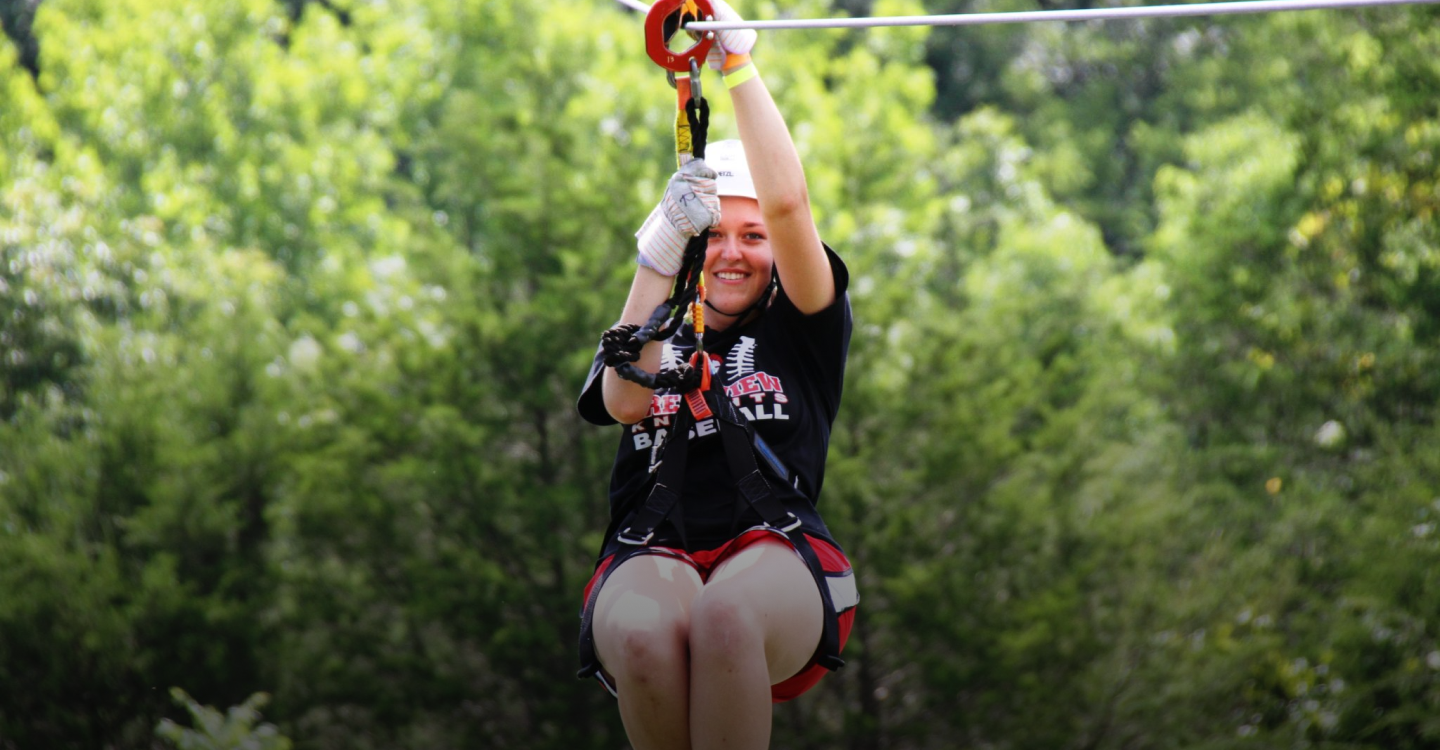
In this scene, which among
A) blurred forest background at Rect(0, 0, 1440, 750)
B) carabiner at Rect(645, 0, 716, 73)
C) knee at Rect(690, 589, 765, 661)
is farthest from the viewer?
blurred forest background at Rect(0, 0, 1440, 750)

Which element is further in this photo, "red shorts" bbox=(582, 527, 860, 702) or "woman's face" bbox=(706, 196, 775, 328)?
"woman's face" bbox=(706, 196, 775, 328)

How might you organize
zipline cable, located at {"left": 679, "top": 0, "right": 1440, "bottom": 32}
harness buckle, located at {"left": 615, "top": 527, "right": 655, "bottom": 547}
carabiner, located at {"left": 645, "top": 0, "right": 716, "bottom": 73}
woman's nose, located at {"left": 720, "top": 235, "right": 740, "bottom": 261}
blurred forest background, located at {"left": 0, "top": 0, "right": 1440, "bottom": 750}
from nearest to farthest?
1. zipline cable, located at {"left": 679, "top": 0, "right": 1440, "bottom": 32}
2. carabiner, located at {"left": 645, "top": 0, "right": 716, "bottom": 73}
3. harness buckle, located at {"left": 615, "top": 527, "right": 655, "bottom": 547}
4. woman's nose, located at {"left": 720, "top": 235, "right": 740, "bottom": 261}
5. blurred forest background, located at {"left": 0, "top": 0, "right": 1440, "bottom": 750}

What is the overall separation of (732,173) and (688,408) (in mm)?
546

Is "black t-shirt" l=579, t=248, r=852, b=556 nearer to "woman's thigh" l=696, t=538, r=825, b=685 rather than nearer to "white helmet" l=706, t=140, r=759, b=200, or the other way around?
"woman's thigh" l=696, t=538, r=825, b=685

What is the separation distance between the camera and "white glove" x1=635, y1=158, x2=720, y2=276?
245cm

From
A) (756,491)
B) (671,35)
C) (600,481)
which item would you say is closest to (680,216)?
(671,35)

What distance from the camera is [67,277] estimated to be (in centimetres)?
965

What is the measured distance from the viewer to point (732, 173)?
2.75m

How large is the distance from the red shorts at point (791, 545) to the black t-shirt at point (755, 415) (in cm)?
3

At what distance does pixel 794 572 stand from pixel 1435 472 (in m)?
6.09

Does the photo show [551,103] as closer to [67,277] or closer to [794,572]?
[67,277]

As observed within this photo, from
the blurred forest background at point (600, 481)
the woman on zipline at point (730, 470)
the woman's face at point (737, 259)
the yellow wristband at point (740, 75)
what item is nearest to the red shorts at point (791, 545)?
the woman on zipline at point (730, 470)

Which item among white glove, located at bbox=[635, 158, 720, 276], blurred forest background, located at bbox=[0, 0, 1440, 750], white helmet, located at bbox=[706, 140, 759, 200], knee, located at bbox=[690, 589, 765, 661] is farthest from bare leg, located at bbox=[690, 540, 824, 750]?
blurred forest background, located at bbox=[0, 0, 1440, 750]

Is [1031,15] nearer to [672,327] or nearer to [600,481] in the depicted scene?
[672,327]
